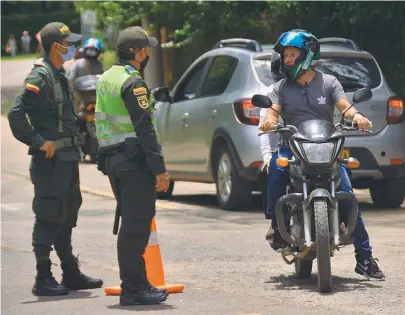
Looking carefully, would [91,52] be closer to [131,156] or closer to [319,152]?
[319,152]

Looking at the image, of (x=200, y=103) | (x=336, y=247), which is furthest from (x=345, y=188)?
(x=200, y=103)

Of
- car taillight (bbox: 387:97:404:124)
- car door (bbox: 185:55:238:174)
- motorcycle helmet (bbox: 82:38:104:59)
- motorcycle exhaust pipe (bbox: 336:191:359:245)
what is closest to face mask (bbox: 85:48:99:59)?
motorcycle helmet (bbox: 82:38:104:59)

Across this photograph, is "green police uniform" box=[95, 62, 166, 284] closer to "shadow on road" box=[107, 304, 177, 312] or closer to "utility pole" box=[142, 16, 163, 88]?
"shadow on road" box=[107, 304, 177, 312]

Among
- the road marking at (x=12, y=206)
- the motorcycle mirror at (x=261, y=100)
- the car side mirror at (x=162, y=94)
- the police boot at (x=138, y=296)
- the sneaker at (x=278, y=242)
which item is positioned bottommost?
the road marking at (x=12, y=206)

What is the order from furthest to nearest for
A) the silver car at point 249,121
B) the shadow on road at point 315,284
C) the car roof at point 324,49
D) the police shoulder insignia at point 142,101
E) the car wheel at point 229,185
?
the car wheel at point 229,185, the car roof at point 324,49, the silver car at point 249,121, the shadow on road at point 315,284, the police shoulder insignia at point 142,101

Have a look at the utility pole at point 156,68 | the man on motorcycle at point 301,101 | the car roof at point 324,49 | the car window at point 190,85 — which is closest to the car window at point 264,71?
the car roof at point 324,49

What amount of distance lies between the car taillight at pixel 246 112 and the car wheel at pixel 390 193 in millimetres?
1737

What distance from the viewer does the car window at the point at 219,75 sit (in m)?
13.9

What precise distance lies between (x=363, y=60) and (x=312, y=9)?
6.37 meters

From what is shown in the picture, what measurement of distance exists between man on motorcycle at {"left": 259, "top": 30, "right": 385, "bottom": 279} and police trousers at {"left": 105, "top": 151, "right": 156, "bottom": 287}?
105 centimetres

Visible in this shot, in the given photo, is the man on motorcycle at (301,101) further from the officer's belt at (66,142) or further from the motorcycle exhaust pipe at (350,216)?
the officer's belt at (66,142)

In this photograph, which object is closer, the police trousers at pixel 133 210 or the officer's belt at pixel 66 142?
the police trousers at pixel 133 210

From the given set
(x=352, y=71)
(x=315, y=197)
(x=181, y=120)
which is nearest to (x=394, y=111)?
(x=352, y=71)

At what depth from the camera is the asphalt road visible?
8.13 m
